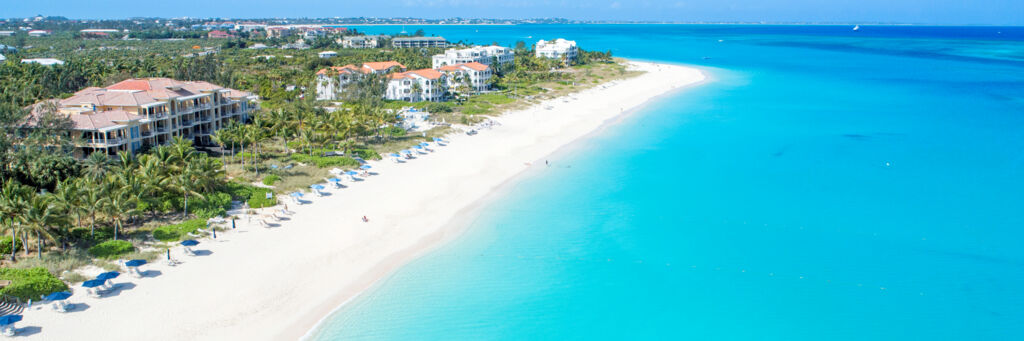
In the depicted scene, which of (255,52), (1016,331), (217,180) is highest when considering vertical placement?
(255,52)

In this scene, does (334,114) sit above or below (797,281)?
above

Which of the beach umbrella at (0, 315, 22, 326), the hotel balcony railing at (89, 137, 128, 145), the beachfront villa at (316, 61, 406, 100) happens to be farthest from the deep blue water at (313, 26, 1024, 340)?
the beachfront villa at (316, 61, 406, 100)

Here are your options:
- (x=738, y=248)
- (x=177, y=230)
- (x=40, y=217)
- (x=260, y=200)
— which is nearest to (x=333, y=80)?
(x=260, y=200)

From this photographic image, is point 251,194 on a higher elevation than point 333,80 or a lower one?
lower

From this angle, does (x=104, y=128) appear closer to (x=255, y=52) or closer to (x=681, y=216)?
(x=681, y=216)

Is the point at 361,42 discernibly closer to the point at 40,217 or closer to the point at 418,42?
the point at 418,42

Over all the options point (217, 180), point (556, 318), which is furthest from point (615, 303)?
point (217, 180)
